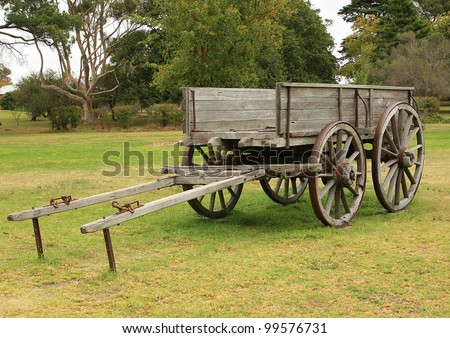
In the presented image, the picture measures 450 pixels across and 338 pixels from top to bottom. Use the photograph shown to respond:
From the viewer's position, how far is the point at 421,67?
44.3m

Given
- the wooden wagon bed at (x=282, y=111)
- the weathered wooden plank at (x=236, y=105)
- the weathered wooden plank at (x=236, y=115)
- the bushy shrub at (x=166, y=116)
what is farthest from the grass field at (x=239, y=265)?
the bushy shrub at (x=166, y=116)

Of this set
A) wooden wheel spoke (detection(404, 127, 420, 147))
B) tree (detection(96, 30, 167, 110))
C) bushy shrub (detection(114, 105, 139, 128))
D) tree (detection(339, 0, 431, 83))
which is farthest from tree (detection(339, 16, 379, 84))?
wooden wheel spoke (detection(404, 127, 420, 147))

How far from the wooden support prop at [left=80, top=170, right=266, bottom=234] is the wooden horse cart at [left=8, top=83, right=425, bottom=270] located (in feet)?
0.04

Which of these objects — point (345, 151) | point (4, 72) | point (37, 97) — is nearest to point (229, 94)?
point (345, 151)

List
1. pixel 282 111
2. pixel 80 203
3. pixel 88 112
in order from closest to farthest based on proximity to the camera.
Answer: pixel 80 203 < pixel 282 111 < pixel 88 112

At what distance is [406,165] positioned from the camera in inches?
353

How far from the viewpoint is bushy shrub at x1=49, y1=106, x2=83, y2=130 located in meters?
40.2

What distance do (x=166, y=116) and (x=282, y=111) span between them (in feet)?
109

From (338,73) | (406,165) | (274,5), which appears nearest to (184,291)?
(406,165)

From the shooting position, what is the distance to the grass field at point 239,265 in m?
4.96

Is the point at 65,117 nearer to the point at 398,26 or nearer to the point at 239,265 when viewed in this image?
the point at 398,26

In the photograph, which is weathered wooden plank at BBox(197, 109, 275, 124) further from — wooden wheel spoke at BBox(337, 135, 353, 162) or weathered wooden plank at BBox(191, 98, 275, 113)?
wooden wheel spoke at BBox(337, 135, 353, 162)

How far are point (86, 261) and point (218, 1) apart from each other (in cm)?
2246

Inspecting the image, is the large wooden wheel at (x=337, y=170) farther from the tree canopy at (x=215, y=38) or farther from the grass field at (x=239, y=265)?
the tree canopy at (x=215, y=38)
